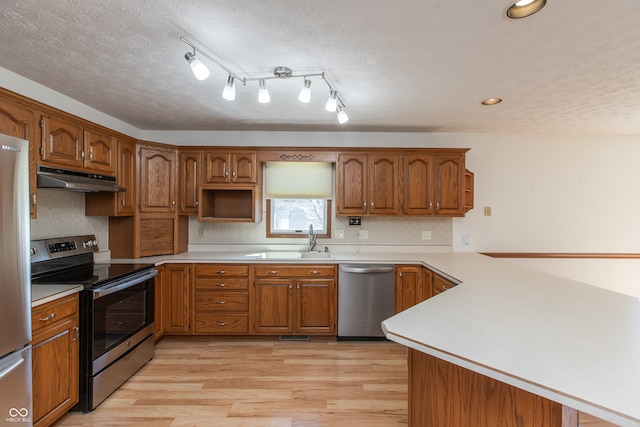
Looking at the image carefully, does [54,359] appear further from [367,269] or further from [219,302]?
[367,269]

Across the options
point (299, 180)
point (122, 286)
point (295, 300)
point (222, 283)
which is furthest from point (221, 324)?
point (299, 180)

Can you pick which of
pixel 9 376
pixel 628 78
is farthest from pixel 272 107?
pixel 628 78

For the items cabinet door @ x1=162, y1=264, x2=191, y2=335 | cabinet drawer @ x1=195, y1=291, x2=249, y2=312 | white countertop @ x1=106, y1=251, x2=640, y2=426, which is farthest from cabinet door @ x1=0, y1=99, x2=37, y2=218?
white countertop @ x1=106, y1=251, x2=640, y2=426

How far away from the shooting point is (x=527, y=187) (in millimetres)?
3691

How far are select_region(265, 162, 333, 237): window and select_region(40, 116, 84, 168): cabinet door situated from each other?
1806 mm

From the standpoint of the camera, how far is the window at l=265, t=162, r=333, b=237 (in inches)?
145

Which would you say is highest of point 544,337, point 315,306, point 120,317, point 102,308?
point 544,337

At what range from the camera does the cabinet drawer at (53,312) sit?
171 centimetres

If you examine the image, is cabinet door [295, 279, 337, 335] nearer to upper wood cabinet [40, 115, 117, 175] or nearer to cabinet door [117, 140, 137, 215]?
cabinet door [117, 140, 137, 215]

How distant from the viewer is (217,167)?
3.39m

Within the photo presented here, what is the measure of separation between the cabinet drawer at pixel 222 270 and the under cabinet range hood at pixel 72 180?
1.08 meters

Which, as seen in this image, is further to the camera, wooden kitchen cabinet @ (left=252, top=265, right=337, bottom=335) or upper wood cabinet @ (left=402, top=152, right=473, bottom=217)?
upper wood cabinet @ (left=402, top=152, right=473, bottom=217)

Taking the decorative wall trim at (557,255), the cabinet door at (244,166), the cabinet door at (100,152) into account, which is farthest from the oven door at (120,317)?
the decorative wall trim at (557,255)

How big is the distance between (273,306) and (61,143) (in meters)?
2.24
